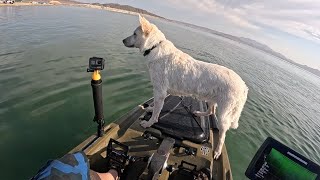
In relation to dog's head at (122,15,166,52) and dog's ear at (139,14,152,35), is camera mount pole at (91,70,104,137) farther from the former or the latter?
dog's ear at (139,14,152,35)

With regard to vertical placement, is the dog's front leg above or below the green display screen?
above

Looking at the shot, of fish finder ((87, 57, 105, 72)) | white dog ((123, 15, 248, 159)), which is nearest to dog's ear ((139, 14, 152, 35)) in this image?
white dog ((123, 15, 248, 159))

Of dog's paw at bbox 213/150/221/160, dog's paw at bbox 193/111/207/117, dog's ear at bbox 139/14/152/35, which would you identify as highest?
dog's ear at bbox 139/14/152/35

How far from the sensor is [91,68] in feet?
20.8

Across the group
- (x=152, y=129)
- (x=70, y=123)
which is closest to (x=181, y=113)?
(x=152, y=129)

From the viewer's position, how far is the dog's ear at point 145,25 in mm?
7453

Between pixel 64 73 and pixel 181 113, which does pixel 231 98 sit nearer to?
pixel 181 113

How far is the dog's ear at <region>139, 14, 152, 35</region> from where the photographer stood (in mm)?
7453

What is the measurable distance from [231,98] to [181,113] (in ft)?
6.46

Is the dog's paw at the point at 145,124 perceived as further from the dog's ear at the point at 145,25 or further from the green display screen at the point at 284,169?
the green display screen at the point at 284,169

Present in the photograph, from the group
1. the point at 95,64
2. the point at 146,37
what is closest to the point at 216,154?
the point at 146,37

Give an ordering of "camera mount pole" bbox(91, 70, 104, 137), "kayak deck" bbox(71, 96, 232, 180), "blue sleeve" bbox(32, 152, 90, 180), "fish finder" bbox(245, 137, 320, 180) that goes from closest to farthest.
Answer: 1. "blue sleeve" bbox(32, 152, 90, 180)
2. "fish finder" bbox(245, 137, 320, 180)
3. "camera mount pole" bbox(91, 70, 104, 137)
4. "kayak deck" bbox(71, 96, 232, 180)

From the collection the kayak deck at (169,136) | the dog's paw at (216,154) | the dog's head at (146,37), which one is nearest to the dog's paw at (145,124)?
the kayak deck at (169,136)

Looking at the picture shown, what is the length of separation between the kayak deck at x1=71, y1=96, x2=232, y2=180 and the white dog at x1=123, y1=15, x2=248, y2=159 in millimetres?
367
